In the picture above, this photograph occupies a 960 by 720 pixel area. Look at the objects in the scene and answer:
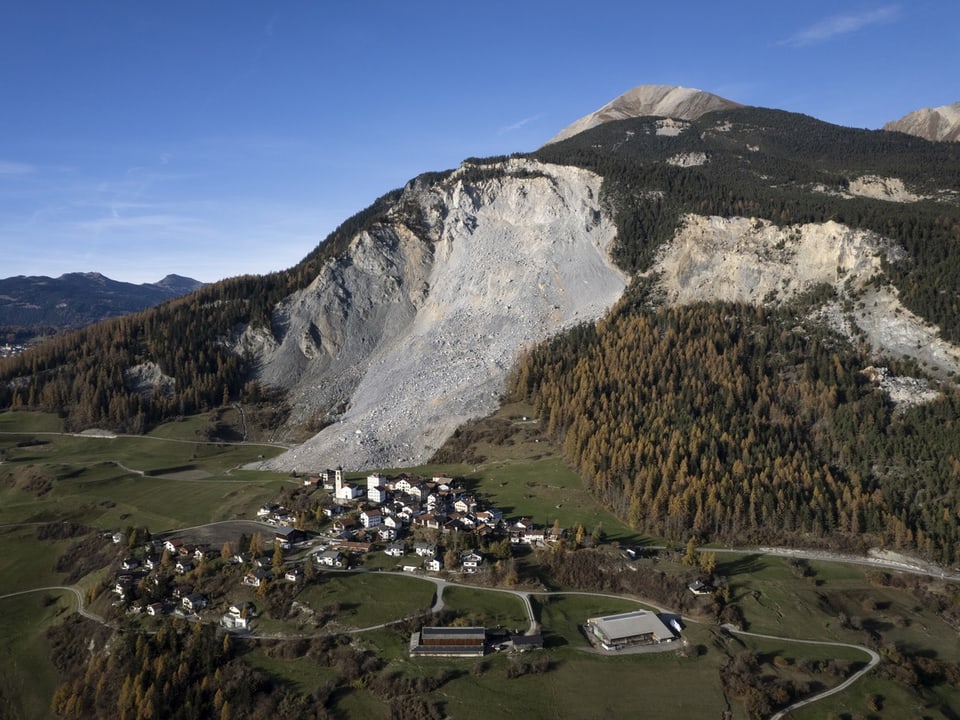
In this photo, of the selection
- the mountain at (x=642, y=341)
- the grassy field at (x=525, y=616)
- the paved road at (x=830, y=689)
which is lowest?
the paved road at (x=830, y=689)

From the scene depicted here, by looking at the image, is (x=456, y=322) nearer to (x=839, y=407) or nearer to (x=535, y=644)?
(x=839, y=407)

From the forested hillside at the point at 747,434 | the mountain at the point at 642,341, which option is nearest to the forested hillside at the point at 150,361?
the mountain at the point at 642,341

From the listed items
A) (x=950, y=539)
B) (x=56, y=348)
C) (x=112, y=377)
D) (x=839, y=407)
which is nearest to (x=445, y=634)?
(x=950, y=539)

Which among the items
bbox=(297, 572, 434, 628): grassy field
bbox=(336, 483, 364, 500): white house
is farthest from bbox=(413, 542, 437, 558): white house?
bbox=(336, 483, 364, 500): white house

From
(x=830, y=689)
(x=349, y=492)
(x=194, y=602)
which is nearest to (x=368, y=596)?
(x=194, y=602)

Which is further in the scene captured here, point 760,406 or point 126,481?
point 126,481

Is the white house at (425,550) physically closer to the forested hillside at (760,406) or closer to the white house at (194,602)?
the white house at (194,602)

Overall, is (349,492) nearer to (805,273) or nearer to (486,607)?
(486,607)
